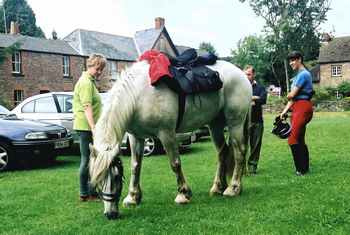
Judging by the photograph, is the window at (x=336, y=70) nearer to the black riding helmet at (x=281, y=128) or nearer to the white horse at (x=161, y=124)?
the black riding helmet at (x=281, y=128)

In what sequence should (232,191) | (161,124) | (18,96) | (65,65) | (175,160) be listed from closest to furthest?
(161,124), (175,160), (232,191), (18,96), (65,65)

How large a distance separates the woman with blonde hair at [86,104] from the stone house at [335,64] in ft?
163

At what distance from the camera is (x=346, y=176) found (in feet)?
23.9

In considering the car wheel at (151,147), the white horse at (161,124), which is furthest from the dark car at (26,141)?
the white horse at (161,124)

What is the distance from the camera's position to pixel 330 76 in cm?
5241

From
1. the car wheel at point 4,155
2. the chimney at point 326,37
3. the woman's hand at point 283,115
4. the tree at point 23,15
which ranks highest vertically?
the tree at point 23,15

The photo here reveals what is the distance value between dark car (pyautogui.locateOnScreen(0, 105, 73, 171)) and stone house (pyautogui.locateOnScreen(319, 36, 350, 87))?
1859 inches

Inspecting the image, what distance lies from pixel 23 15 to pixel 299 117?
71271 mm

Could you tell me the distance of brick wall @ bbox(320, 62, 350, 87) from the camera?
51094mm

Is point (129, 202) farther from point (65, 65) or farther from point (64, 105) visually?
point (65, 65)

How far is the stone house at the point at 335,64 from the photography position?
168 feet

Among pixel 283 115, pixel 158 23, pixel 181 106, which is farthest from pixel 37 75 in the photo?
pixel 181 106

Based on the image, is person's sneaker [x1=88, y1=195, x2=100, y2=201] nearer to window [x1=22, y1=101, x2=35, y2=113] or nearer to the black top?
the black top

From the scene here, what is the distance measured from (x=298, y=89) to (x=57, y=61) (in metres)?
33.3
